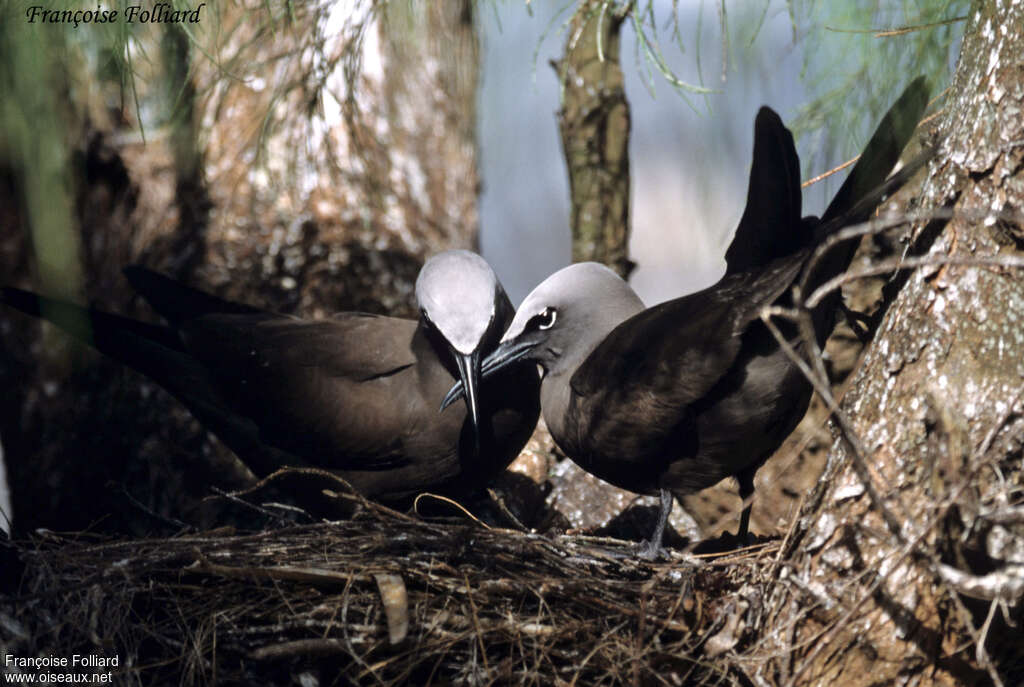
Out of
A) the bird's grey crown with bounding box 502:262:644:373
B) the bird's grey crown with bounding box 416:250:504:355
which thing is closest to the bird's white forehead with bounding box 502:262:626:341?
the bird's grey crown with bounding box 502:262:644:373

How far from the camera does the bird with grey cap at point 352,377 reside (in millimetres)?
3244

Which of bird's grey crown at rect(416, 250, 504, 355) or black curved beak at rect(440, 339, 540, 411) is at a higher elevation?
bird's grey crown at rect(416, 250, 504, 355)

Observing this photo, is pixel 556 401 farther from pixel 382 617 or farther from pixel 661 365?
pixel 382 617

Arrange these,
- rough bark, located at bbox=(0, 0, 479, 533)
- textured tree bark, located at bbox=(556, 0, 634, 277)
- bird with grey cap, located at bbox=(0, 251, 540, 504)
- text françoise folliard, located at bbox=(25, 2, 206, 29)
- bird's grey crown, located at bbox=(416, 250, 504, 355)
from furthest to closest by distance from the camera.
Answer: rough bark, located at bbox=(0, 0, 479, 533) → textured tree bark, located at bbox=(556, 0, 634, 277) → bird with grey cap, located at bbox=(0, 251, 540, 504) → bird's grey crown, located at bbox=(416, 250, 504, 355) → text françoise folliard, located at bbox=(25, 2, 206, 29)

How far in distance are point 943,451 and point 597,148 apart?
236 centimetres

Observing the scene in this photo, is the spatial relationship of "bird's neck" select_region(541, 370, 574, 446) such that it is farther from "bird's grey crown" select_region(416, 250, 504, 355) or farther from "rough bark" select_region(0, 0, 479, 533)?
"rough bark" select_region(0, 0, 479, 533)

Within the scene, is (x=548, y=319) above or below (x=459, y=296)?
below

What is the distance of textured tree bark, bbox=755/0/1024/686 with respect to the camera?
1824 mm

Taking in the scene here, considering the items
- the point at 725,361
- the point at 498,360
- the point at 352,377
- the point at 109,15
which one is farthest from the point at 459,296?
the point at 109,15

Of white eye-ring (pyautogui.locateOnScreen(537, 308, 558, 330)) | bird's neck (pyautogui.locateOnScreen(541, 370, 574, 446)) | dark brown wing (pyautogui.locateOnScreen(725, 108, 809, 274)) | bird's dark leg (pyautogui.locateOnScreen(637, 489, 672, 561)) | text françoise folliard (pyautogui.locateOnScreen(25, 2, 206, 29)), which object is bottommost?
bird's dark leg (pyautogui.locateOnScreen(637, 489, 672, 561))

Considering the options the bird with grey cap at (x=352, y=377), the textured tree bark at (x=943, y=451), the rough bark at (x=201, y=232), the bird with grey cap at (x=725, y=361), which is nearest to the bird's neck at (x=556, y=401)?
the bird with grey cap at (x=725, y=361)

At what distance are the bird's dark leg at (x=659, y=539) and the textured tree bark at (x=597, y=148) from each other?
1300 mm

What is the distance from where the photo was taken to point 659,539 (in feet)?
9.51

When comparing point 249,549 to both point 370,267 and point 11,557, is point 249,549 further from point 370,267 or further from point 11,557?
point 370,267
